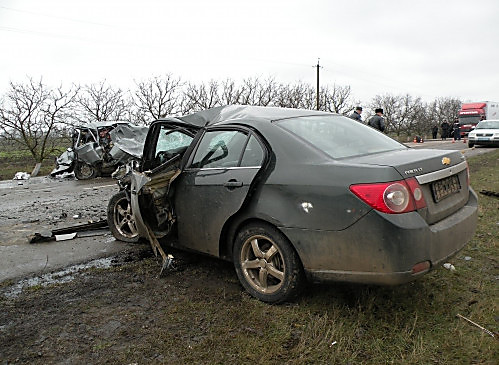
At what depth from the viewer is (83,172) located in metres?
14.0

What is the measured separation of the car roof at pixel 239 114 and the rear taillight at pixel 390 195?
1218 mm

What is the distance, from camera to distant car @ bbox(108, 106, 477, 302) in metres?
2.68

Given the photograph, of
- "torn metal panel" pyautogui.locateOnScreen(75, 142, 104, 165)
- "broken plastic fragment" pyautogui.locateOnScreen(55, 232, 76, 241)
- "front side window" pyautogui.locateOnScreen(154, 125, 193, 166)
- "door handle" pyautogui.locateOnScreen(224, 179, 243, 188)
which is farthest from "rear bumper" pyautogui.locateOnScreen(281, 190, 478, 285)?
"torn metal panel" pyautogui.locateOnScreen(75, 142, 104, 165)

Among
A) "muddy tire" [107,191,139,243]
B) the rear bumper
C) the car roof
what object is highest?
the car roof

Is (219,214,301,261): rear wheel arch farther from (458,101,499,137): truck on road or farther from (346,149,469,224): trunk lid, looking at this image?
(458,101,499,137): truck on road

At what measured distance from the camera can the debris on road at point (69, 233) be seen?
5.44 metres

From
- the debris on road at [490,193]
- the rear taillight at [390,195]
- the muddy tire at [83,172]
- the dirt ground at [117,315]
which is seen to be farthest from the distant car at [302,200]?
the muddy tire at [83,172]

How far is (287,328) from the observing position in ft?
9.46

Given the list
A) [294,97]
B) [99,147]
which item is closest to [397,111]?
[294,97]

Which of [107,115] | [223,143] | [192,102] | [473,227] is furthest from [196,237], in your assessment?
[192,102]

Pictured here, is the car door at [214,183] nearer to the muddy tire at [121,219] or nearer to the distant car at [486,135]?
Answer: the muddy tire at [121,219]

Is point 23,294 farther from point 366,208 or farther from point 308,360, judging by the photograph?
point 366,208

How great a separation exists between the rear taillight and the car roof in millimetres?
1218

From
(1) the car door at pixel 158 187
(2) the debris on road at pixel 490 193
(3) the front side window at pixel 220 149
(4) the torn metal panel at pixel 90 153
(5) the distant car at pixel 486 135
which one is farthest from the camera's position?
(5) the distant car at pixel 486 135
